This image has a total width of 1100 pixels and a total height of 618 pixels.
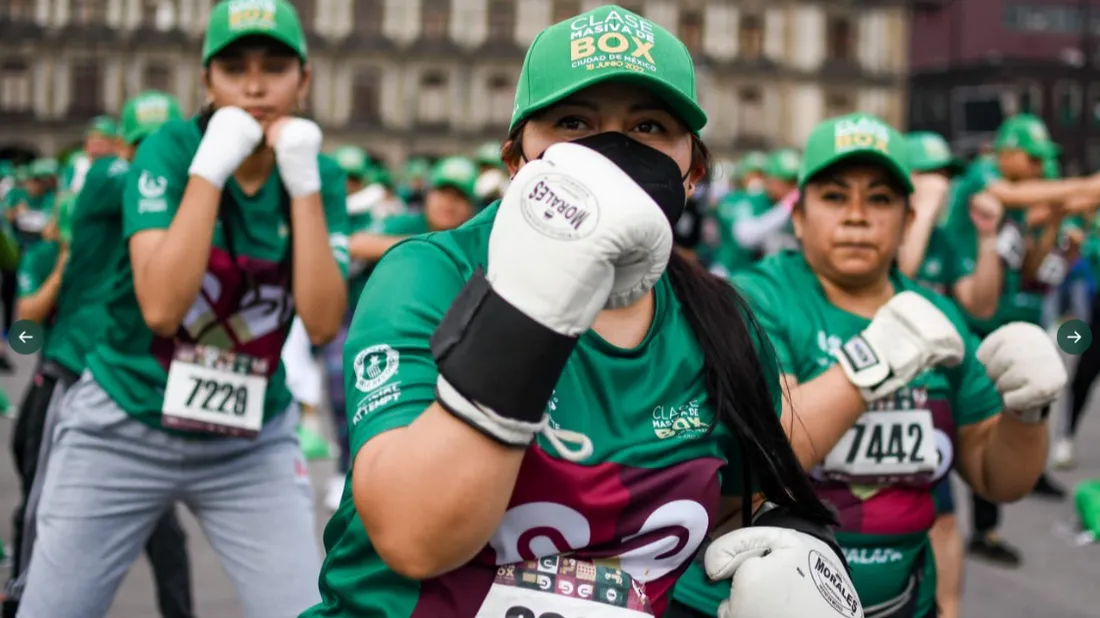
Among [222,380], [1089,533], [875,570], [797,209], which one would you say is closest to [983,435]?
[875,570]

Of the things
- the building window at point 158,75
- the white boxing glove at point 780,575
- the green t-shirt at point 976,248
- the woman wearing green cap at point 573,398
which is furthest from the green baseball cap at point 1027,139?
the building window at point 158,75

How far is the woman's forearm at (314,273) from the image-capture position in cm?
330

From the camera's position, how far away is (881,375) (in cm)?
266

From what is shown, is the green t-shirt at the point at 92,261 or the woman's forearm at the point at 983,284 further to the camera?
the woman's forearm at the point at 983,284

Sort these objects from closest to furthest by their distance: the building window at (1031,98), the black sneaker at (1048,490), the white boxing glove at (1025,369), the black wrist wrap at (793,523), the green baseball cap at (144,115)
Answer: the black wrist wrap at (793,523), the white boxing glove at (1025,369), the green baseball cap at (144,115), the black sneaker at (1048,490), the building window at (1031,98)

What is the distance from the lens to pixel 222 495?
11.0ft

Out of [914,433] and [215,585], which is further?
[215,585]

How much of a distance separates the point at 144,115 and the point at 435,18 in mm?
49436

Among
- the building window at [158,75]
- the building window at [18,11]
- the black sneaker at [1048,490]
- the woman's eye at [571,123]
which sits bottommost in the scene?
the black sneaker at [1048,490]

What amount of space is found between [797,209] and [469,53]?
5047cm

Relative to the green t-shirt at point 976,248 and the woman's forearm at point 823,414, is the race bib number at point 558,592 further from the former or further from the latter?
the green t-shirt at point 976,248

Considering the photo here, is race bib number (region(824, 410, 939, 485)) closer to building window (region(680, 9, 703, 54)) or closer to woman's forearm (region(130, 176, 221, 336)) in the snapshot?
woman's forearm (region(130, 176, 221, 336))

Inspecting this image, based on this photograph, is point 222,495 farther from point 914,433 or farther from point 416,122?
point 416,122

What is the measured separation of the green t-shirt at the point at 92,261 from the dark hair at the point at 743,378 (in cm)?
182
